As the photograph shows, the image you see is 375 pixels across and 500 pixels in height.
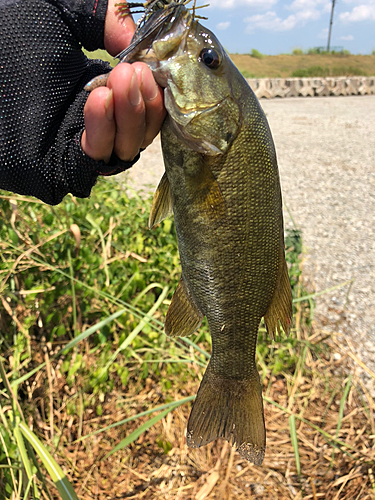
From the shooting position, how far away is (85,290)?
308cm

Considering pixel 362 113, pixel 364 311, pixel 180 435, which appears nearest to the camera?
pixel 180 435

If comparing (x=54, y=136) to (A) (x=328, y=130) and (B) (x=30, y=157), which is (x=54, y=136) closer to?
(B) (x=30, y=157)

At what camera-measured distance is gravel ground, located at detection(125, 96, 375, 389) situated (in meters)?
4.53

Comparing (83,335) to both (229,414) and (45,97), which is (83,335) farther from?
(45,97)

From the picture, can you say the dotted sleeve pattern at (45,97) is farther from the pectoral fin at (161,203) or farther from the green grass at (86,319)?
the green grass at (86,319)

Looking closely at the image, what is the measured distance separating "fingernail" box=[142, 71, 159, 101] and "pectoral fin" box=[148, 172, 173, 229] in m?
0.30

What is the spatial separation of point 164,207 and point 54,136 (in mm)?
584

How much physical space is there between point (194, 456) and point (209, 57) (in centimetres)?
262

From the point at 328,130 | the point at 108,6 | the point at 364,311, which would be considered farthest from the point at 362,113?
the point at 108,6

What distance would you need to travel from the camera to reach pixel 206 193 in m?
1.42

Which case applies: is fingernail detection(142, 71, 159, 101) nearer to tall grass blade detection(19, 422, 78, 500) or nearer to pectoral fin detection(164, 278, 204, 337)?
pectoral fin detection(164, 278, 204, 337)

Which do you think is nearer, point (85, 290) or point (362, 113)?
point (85, 290)

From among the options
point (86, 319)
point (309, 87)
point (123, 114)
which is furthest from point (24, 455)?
point (309, 87)

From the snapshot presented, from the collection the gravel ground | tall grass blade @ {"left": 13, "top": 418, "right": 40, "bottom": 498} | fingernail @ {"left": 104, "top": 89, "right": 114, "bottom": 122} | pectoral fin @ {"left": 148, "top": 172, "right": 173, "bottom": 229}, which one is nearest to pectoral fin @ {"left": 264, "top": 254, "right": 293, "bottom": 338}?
pectoral fin @ {"left": 148, "top": 172, "right": 173, "bottom": 229}
